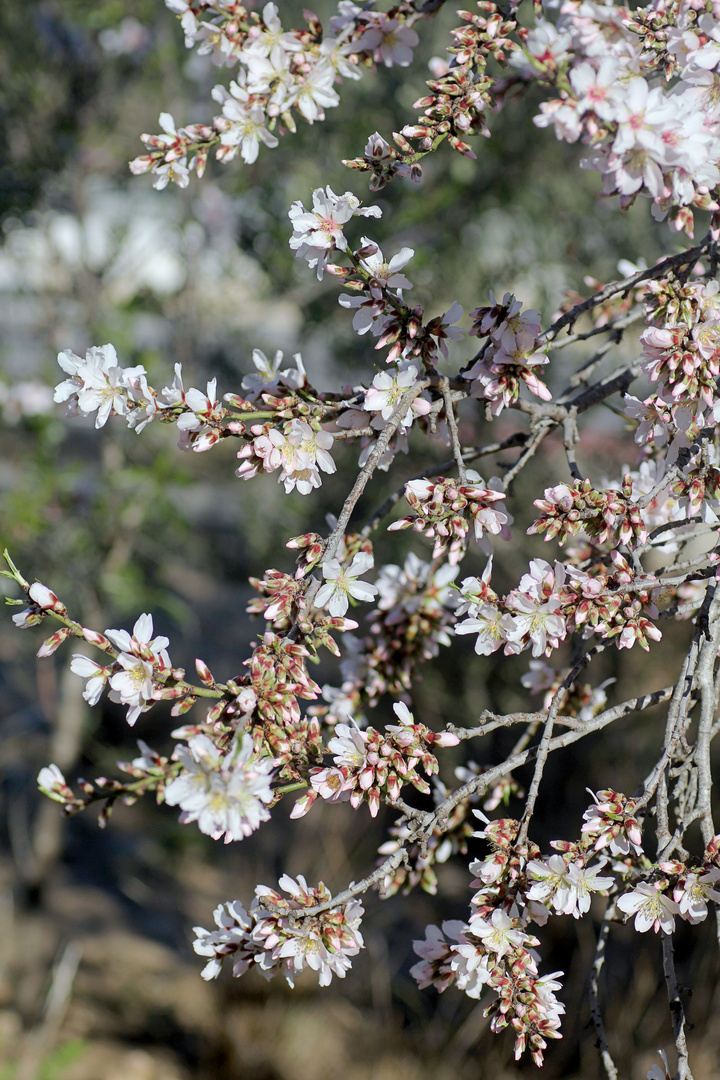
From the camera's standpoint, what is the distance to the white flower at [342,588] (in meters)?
1.00

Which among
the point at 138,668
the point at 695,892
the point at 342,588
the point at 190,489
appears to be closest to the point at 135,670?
the point at 138,668

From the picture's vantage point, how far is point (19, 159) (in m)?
3.08

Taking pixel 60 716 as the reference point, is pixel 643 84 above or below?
above

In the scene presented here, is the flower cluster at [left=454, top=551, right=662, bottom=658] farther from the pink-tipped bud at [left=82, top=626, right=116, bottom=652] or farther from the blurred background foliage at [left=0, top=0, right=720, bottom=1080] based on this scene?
the blurred background foliage at [left=0, top=0, right=720, bottom=1080]

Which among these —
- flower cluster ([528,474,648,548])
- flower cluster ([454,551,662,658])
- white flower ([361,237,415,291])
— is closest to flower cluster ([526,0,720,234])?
white flower ([361,237,415,291])

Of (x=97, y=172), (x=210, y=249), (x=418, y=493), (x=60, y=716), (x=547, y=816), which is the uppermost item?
(x=418, y=493)

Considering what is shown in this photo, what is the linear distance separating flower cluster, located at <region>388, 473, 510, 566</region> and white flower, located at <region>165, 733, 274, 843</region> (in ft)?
1.13

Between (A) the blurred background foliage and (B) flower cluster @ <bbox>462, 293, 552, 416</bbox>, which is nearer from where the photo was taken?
(B) flower cluster @ <bbox>462, 293, 552, 416</bbox>

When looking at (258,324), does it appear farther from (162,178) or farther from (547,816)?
(162,178)

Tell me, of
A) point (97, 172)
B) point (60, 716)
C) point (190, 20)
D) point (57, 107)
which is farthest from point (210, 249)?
point (190, 20)

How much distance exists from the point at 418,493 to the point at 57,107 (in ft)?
10.0

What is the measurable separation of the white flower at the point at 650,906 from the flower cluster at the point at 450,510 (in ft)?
1.47

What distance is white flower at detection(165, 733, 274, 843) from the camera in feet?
2.54

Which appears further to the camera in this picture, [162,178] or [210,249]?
[210,249]
